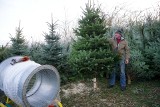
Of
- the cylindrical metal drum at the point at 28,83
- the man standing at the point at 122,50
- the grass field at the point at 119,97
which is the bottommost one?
the grass field at the point at 119,97

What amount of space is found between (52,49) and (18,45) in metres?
1.94

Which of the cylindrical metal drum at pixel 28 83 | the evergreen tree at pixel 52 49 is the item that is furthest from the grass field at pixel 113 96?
the cylindrical metal drum at pixel 28 83

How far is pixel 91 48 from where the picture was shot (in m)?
10.1

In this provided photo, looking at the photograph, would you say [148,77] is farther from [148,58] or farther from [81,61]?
[81,61]

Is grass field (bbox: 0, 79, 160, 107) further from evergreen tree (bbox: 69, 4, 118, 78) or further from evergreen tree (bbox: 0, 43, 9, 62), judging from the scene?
evergreen tree (bbox: 0, 43, 9, 62)

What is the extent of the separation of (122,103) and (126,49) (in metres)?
2.15

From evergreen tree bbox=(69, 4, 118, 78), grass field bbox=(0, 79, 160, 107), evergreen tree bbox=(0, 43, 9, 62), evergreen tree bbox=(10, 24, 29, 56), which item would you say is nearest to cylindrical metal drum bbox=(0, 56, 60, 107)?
grass field bbox=(0, 79, 160, 107)

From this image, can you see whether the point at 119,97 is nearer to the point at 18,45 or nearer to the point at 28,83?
the point at 28,83

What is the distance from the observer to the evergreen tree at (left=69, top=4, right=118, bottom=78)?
378 inches

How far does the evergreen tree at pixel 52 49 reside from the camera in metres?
11.1

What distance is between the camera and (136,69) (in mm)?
10695

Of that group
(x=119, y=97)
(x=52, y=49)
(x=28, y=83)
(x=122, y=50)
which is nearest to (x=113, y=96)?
(x=119, y=97)

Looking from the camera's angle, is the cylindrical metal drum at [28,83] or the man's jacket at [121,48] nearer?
the cylindrical metal drum at [28,83]

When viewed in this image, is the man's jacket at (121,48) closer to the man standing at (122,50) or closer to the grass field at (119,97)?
the man standing at (122,50)
